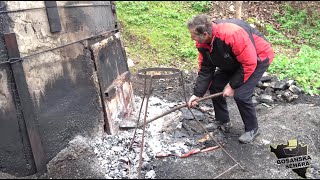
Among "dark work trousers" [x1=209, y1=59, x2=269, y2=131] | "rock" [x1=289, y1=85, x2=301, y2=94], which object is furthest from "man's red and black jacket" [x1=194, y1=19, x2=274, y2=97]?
"rock" [x1=289, y1=85, x2=301, y2=94]

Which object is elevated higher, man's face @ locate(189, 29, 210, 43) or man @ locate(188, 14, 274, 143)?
man's face @ locate(189, 29, 210, 43)

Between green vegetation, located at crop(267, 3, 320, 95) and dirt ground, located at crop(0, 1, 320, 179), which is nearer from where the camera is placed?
dirt ground, located at crop(0, 1, 320, 179)

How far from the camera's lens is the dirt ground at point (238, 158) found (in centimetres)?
362

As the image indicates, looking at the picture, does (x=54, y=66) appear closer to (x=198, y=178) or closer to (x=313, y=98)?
(x=198, y=178)

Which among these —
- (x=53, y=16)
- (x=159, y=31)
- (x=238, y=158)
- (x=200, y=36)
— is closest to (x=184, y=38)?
(x=159, y=31)

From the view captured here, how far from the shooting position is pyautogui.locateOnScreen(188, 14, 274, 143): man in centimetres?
377

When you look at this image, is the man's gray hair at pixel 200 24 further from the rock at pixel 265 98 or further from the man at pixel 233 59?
the rock at pixel 265 98

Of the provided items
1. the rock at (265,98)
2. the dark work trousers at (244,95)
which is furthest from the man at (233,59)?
the rock at (265,98)

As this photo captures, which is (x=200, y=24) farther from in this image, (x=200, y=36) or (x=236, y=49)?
(x=236, y=49)

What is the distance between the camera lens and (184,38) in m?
9.41

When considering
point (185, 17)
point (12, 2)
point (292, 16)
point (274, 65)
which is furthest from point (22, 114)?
point (292, 16)

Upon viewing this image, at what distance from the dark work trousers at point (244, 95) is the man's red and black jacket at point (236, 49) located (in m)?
0.11

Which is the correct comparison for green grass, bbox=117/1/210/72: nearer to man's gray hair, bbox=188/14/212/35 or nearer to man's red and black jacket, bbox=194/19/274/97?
man's red and black jacket, bbox=194/19/274/97

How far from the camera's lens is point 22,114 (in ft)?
11.4
